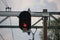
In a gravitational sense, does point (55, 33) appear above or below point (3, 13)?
below

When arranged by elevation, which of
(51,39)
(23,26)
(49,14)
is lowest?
(51,39)

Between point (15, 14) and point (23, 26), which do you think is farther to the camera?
point (15, 14)

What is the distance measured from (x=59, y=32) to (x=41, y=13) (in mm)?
26668

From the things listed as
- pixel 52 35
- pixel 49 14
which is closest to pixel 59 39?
pixel 52 35

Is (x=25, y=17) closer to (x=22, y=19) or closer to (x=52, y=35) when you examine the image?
(x=22, y=19)

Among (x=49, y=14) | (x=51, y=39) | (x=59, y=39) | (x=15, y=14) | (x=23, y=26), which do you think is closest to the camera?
(x=23, y=26)

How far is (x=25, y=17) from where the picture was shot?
8.21 m

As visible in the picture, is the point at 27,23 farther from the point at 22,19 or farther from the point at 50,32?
the point at 50,32

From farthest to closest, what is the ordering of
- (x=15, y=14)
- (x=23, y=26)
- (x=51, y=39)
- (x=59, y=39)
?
(x=51, y=39) < (x=59, y=39) < (x=15, y=14) < (x=23, y=26)

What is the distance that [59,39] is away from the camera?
3891cm

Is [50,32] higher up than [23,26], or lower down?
lower down

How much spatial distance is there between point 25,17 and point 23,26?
29cm

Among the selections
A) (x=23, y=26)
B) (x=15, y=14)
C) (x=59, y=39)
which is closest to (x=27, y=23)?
(x=23, y=26)

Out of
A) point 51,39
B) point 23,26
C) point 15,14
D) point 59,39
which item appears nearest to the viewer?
point 23,26
